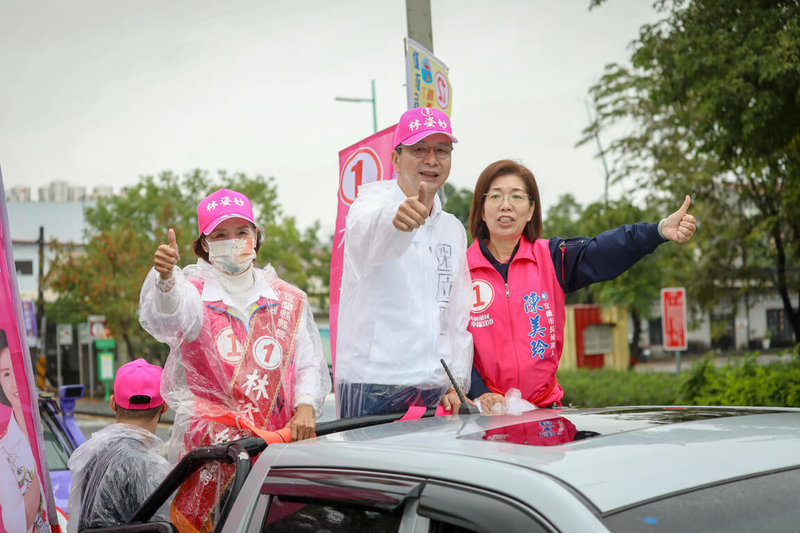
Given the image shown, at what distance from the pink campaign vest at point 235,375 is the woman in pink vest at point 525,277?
71 cm

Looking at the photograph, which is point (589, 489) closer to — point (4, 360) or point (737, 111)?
point (4, 360)

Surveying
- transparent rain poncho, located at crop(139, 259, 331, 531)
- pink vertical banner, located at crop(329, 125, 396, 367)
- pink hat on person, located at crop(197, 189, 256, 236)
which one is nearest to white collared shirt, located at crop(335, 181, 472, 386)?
transparent rain poncho, located at crop(139, 259, 331, 531)

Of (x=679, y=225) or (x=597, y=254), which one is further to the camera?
(x=597, y=254)

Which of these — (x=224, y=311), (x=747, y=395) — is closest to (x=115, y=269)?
(x=747, y=395)

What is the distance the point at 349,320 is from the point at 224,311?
18.6 inches

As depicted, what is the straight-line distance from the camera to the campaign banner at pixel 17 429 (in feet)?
8.05

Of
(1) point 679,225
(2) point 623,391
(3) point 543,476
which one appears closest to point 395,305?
(1) point 679,225

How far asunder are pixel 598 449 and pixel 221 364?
1720 mm

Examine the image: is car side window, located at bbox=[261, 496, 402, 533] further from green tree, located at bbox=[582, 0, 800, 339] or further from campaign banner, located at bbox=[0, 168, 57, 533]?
green tree, located at bbox=[582, 0, 800, 339]

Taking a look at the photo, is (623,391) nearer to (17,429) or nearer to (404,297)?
(404,297)

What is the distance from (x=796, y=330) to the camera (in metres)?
19.2

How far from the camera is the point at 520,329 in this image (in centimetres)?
317

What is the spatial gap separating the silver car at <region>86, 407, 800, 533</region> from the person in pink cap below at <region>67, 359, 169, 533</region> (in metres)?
0.87

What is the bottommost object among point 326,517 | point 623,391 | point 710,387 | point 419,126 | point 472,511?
point 623,391
